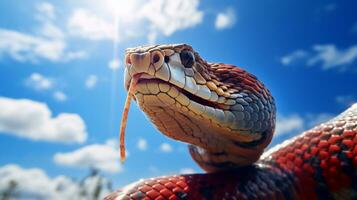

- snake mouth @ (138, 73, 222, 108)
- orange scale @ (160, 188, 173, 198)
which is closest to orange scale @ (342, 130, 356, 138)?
snake mouth @ (138, 73, 222, 108)

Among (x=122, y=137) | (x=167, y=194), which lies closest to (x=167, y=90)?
(x=122, y=137)

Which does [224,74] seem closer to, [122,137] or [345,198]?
[122,137]

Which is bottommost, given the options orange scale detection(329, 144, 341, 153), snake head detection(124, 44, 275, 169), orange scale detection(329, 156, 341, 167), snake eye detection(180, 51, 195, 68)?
orange scale detection(329, 156, 341, 167)

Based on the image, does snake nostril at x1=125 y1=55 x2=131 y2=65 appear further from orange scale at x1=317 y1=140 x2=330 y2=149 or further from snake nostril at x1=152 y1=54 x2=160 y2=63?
orange scale at x1=317 y1=140 x2=330 y2=149

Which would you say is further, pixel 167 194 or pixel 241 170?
pixel 241 170

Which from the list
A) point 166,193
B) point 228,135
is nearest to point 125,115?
point 166,193

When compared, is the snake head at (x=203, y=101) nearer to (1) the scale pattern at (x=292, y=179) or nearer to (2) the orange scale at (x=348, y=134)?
(1) the scale pattern at (x=292, y=179)

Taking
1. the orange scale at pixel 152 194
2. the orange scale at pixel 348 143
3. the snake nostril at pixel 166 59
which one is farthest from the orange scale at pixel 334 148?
the snake nostril at pixel 166 59

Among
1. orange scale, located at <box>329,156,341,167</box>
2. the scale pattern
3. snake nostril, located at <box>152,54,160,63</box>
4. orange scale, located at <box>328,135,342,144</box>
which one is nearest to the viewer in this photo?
snake nostril, located at <box>152,54,160,63</box>
